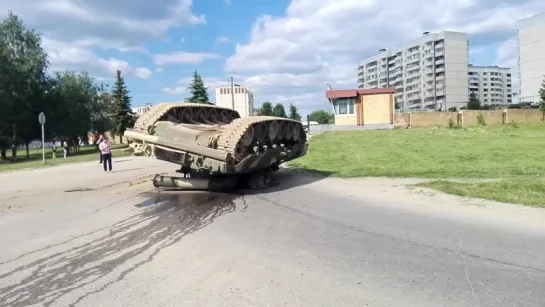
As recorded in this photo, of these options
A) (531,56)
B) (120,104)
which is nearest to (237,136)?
(120,104)

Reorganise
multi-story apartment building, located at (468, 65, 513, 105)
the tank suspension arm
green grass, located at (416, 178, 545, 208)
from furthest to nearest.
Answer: multi-story apartment building, located at (468, 65, 513, 105) < the tank suspension arm < green grass, located at (416, 178, 545, 208)

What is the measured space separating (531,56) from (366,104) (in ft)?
265

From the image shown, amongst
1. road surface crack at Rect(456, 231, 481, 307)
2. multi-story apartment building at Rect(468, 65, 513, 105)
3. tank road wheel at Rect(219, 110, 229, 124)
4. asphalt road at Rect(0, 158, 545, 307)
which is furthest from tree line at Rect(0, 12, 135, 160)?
multi-story apartment building at Rect(468, 65, 513, 105)

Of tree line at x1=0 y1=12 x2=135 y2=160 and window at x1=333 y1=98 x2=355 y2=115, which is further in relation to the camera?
window at x1=333 y1=98 x2=355 y2=115

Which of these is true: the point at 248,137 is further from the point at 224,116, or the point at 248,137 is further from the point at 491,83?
the point at 491,83

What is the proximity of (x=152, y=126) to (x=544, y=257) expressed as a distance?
9.18 meters

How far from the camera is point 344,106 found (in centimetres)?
5469

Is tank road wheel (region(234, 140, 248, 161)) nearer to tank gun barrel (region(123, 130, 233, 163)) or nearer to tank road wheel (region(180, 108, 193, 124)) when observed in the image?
tank gun barrel (region(123, 130, 233, 163))

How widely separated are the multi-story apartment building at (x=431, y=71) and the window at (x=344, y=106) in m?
73.8

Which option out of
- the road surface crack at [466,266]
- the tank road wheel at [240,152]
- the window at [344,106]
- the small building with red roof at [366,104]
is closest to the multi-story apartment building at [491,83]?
the small building with red roof at [366,104]

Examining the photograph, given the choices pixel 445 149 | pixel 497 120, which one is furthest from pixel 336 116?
pixel 445 149

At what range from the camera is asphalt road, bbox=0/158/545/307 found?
4727 millimetres

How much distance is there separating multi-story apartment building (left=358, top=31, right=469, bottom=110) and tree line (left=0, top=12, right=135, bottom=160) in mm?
85670

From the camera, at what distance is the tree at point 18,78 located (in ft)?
153
